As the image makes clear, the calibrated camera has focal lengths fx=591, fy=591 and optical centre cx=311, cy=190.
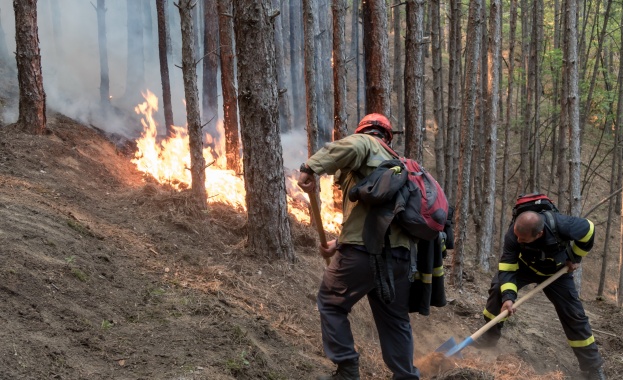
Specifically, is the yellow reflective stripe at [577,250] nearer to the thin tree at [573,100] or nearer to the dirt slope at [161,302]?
the dirt slope at [161,302]

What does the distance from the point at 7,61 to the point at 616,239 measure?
77.2 feet

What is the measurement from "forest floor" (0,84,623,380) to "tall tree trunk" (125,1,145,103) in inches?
420

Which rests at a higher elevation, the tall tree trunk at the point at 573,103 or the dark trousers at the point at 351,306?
the tall tree trunk at the point at 573,103

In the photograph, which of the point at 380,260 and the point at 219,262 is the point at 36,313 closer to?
the point at 380,260

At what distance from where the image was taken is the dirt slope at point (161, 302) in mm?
4086

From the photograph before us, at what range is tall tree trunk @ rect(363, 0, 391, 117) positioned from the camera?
8234 millimetres

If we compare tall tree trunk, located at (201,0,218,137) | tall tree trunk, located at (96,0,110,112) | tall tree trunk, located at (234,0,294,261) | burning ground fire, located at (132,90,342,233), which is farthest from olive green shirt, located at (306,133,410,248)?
tall tree trunk, located at (96,0,110,112)

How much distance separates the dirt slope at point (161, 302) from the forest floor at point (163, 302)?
16 mm

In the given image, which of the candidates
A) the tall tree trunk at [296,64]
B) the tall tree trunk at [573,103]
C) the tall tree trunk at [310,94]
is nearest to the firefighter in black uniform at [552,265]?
the tall tree trunk at [573,103]

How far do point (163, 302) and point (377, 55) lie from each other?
187 inches

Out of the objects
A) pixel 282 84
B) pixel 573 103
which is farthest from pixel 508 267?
pixel 282 84

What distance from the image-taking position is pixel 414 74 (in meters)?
8.20

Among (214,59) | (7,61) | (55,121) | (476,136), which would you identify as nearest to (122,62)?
(7,61)

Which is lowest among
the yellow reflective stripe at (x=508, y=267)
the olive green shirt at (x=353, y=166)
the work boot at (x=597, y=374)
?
the work boot at (x=597, y=374)
